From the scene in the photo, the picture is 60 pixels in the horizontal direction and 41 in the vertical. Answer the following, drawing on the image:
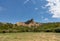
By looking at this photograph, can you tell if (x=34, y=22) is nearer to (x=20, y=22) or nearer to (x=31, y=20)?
(x=31, y=20)

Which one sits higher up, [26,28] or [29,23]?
[29,23]

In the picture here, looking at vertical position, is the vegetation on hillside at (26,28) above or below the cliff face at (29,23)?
below

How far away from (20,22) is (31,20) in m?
9.78

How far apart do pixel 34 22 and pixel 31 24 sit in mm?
6823

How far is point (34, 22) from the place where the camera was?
126 m

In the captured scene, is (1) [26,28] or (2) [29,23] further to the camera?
(2) [29,23]

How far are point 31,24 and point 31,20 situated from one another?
237 inches

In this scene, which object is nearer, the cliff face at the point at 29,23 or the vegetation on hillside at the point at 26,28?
the vegetation on hillside at the point at 26,28

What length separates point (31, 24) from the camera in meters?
120

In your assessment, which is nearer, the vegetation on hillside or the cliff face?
the vegetation on hillside

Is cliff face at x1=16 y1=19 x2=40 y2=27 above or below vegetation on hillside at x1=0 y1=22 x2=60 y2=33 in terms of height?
above

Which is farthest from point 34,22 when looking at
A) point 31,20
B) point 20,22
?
point 20,22

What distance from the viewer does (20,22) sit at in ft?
392

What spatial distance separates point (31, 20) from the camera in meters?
125
